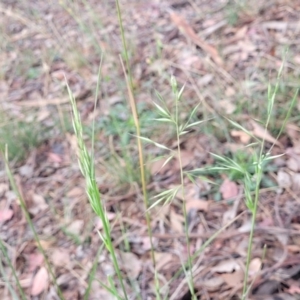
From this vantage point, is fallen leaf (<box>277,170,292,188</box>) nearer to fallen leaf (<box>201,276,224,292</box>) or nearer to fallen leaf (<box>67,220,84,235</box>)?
fallen leaf (<box>201,276,224,292</box>)

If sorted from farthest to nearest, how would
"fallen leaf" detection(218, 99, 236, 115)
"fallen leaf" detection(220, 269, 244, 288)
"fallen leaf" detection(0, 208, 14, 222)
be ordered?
"fallen leaf" detection(218, 99, 236, 115) < "fallen leaf" detection(0, 208, 14, 222) < "fallen leaf" detection(220, 269, 244, 288)

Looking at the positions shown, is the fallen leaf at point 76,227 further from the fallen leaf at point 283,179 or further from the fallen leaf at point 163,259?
the fallen leaf at point 283,179

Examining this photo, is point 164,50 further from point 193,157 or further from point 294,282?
point 294,282

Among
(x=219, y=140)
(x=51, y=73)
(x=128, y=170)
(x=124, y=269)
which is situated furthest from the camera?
(x=51, y=73)

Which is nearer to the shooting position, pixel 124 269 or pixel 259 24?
pixel 124 269

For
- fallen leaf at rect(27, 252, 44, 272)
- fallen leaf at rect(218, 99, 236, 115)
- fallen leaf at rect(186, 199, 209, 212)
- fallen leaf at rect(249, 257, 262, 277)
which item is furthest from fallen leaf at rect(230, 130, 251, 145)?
fallen leaf at rect(27, 252, 44, 272)

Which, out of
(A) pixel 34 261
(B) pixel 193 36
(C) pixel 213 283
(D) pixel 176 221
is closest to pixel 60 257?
(A) pixel 34 261

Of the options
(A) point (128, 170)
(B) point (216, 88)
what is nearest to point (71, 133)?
(A) point (128, 170)

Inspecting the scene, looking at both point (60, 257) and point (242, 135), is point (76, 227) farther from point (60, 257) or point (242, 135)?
point (242, 135)
